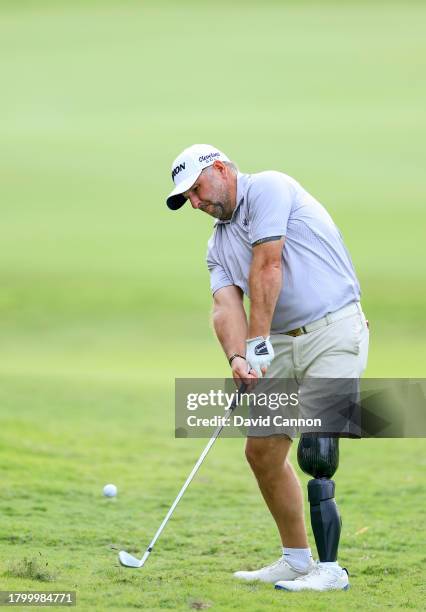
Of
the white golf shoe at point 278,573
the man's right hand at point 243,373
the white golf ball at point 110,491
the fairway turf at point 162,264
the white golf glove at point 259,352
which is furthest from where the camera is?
the white golf ball at point 110,491

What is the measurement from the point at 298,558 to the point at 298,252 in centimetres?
161

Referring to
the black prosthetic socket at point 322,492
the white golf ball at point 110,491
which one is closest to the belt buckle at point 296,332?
the black prosthetic socket at point 322,492

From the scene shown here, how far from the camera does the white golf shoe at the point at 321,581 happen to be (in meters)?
6.03

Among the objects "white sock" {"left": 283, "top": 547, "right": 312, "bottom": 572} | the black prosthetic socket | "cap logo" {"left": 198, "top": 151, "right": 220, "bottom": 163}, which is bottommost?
"white sock" {"left": 283, "top": 547, "right": 312, "bottom": 572}

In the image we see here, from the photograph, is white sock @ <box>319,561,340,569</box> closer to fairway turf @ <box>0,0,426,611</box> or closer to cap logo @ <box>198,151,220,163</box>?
fairway turf @ <box>0,0,426,611</box>

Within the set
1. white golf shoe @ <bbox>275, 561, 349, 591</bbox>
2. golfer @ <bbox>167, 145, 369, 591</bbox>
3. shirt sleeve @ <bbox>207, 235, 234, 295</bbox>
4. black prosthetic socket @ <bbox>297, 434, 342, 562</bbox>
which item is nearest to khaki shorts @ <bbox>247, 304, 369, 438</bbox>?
golfer @ <bbox>167, 145, 369, 591</bbox>

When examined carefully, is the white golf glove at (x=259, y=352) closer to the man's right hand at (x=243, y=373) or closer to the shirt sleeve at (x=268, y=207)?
the man's right hand at (x=243, y=373)

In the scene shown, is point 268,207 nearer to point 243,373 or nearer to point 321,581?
point 243,373

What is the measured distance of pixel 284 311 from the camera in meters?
6.24

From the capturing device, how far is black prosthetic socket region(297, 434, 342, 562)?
238 inches

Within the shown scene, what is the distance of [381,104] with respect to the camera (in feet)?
117

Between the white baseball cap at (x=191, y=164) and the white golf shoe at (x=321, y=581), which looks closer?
the white golf shoe at (x=321, y=581)

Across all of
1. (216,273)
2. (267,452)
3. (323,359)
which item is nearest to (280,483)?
(267,452)

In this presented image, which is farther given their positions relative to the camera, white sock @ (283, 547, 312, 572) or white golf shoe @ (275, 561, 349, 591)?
white sock @ (283, 547, 312, 572)
